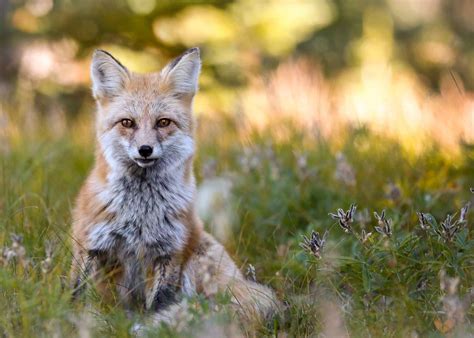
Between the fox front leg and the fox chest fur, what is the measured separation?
2.7 inches

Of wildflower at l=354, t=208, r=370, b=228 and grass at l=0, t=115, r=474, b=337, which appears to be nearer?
grass at l=0, t=115, r=474, b=337

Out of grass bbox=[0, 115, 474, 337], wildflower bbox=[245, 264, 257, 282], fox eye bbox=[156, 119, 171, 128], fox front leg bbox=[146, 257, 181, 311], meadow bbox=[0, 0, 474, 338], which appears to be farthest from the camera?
fox eye bbox=[156, 119, 171, 128]

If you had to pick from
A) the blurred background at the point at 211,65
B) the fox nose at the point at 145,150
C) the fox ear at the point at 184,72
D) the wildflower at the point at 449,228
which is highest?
the fox ear at the point at 184,72

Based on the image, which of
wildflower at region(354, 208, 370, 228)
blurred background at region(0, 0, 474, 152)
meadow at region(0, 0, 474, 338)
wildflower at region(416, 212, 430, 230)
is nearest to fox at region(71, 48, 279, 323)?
meadow at region(0, 0, 474, 338)

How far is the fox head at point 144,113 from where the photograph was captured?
14.8 feet

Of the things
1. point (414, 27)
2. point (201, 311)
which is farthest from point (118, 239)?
point (414, 27)

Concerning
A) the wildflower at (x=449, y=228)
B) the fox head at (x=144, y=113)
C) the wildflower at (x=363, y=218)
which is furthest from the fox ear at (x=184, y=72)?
the wildflower at (x=449, y=228)

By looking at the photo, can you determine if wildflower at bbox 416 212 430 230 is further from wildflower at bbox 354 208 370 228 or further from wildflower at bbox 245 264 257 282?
wildflower at bbox 245 264 257 282

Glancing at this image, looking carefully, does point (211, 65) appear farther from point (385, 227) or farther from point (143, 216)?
point (385, 227)

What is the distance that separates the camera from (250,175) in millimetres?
6543

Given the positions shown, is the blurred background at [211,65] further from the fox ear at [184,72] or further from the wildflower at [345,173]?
the fox ear at [184,72]

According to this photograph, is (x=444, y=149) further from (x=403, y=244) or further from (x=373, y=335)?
(x=373, y=335)

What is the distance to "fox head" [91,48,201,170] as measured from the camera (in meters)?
4.52

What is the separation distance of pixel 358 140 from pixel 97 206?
3.80 m
